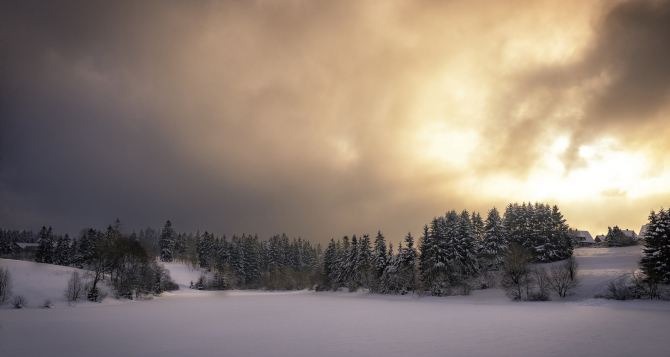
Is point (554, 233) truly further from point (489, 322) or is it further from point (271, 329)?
point (271, 329)

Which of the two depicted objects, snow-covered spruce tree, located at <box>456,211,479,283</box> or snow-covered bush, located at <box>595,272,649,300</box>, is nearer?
snow-covered bush, located at <box>595,272,649,300</box>

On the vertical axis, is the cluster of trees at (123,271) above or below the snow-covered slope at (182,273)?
above

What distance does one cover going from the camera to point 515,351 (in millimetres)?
22172

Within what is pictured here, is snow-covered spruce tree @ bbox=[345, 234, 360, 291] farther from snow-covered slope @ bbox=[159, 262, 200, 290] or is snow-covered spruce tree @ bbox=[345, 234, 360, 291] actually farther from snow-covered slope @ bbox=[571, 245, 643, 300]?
snow-covered slope @ bbox=[159, 262, 200, 290]

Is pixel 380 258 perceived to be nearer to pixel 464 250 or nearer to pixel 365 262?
pixel 365 262

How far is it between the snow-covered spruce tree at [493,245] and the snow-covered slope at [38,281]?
92.0 metres

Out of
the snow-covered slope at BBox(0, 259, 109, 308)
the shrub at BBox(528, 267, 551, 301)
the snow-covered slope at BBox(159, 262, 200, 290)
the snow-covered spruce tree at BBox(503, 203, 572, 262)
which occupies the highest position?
the snow-covered spruce tree at BBox(503, 203, 572, 262)

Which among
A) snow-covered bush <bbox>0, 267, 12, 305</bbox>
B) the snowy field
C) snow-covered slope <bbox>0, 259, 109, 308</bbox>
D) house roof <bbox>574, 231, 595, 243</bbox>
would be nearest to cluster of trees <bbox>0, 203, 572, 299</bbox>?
snow-covered slope <bbox>0, 259, 109, 308</bbox>

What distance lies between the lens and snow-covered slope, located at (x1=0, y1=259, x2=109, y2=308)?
6788cm

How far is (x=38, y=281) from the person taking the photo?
74.9 m

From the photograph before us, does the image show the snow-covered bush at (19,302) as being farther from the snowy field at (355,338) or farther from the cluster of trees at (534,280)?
the cluster of trees at (534,280)

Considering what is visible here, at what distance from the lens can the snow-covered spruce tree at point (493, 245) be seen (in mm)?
87062

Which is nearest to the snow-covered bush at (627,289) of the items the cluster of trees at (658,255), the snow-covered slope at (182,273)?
the cluster of trees at (658,255)

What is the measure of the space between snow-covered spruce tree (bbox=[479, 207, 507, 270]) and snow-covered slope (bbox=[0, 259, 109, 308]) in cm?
9196
